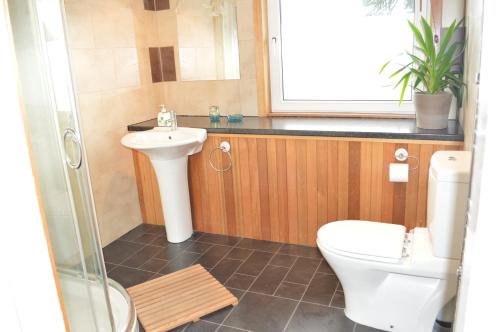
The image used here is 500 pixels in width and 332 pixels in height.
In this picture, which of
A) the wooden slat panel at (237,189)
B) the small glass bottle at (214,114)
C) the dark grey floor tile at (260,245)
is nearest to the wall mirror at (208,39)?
the small glass bottle at (214,114)

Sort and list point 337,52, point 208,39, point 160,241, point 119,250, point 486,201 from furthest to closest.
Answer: point 208,39, point 160,241, point 119,250, point 337,52, point 486,201

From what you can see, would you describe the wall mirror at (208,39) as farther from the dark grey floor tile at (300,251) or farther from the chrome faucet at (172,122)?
the dark grey floor tile at (300,251)

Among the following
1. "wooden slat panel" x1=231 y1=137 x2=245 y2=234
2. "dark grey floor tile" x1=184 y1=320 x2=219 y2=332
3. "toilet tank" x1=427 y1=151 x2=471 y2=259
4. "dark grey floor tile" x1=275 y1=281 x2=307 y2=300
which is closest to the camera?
"toilet tank" x1=427 y1=151 x2=471 y2=259

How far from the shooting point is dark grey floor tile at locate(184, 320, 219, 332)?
223 cm

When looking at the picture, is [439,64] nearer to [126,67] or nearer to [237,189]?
[237,189]

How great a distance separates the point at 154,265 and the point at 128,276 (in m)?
0.19

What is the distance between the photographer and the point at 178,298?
8.21 feet

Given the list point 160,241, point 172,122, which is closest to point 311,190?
point 172,122

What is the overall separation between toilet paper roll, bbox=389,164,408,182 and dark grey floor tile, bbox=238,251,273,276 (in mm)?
962

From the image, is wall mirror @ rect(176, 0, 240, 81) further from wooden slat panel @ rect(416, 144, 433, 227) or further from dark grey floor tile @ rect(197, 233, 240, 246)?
wooden slat panel @ rect(416, 144, 433, 227)

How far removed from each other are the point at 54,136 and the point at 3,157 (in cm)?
33

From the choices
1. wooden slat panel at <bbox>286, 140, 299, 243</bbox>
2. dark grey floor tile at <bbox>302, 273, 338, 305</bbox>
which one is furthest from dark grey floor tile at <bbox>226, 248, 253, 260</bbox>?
dark grey floor tile at <bbox>302, 273, 338, 305</bbox>

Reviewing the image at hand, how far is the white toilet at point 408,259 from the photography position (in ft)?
6.25

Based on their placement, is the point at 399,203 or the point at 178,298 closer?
the point at 178,298
